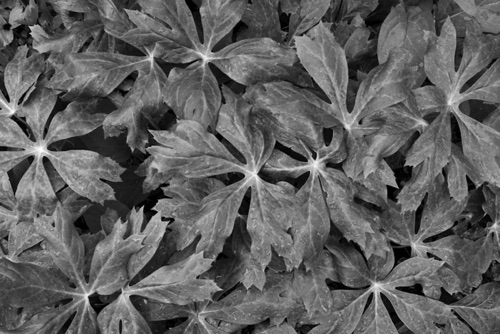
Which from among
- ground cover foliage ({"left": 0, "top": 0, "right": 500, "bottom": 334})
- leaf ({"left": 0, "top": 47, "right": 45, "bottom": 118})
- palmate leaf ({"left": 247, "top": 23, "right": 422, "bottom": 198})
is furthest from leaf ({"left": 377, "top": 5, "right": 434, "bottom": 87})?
leaf ({"left": 0, "top": 47, "right": 45, "bottom": 118})

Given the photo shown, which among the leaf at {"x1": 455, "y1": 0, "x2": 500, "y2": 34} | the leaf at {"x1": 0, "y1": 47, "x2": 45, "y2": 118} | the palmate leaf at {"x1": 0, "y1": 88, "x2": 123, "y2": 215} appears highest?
the leaf at {"x1": 455, "y1": 0, "x2": 500, "y2": 34}

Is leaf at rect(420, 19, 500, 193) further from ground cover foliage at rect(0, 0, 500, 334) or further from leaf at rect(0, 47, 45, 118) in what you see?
leaf at rect(0, 47, 45, 118)

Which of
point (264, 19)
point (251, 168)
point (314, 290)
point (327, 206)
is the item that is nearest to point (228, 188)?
point (251, 168)

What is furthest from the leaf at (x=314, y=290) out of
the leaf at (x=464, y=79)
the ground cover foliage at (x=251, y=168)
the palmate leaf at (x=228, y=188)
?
the leaf at (x=464, y=79)

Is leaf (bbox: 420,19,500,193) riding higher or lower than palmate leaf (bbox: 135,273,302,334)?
higher

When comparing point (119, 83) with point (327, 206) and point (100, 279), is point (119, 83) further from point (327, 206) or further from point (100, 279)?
point (327, 206)

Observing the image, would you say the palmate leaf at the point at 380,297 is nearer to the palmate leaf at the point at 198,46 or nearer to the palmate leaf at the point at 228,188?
the palmate leaf at the point at 228,188
